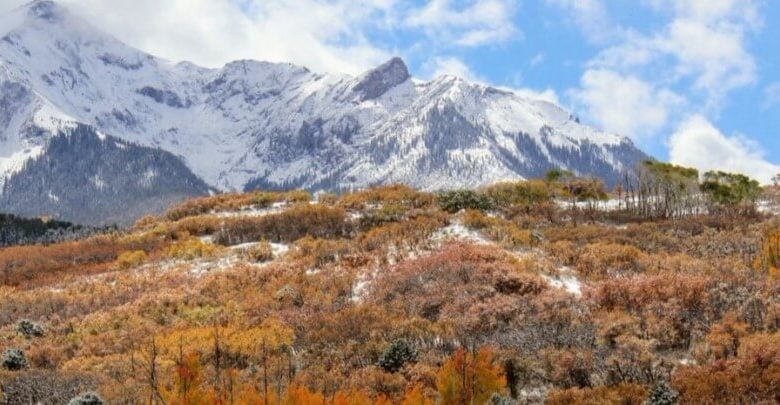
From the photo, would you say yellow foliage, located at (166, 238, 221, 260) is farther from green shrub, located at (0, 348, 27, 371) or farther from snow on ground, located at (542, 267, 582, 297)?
snow on ground, located at (542, 267, 582, 297)

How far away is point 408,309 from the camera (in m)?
28.5

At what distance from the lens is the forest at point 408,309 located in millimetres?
20234

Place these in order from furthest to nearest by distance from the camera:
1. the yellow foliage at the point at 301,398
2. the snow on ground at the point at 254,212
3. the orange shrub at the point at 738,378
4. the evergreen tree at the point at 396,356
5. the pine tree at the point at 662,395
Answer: the snow on ground at the point at 254,212
the evergreen tree at the point at 396,356
the orange shrub at the point at 738,378
the pine tree at the point at 662,395
the yellow foliage at the point at 301,398

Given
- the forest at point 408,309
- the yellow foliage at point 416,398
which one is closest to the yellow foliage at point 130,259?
the forest at point 408,309

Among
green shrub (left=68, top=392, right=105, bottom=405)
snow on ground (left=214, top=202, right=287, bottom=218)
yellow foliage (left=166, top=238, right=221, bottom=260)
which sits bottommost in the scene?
green shrub (left=68, top=392, right=105, bottom=405)

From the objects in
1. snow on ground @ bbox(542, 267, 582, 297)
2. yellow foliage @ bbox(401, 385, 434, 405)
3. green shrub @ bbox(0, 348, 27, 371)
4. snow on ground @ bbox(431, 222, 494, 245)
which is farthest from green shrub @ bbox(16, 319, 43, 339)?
snow on ground @ bbox(542, 267, 582, 297)

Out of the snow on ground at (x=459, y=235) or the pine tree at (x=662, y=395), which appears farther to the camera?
the snow on ground at (x=459, y=235)

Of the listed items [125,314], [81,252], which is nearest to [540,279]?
[125,314]

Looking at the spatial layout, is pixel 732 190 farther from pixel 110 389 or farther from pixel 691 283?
pixel 110 389

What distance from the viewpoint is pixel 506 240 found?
37906mm

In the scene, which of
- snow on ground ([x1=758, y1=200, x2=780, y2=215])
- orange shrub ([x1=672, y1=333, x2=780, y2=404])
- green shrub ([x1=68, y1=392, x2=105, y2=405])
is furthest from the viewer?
snow on ground ([x1=758, y1=200, x2=780, y2=215])

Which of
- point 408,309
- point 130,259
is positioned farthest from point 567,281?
point 130,259

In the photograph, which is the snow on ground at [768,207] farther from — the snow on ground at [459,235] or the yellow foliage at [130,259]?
the yellow foliage at [130,259]

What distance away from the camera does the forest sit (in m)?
20.2
